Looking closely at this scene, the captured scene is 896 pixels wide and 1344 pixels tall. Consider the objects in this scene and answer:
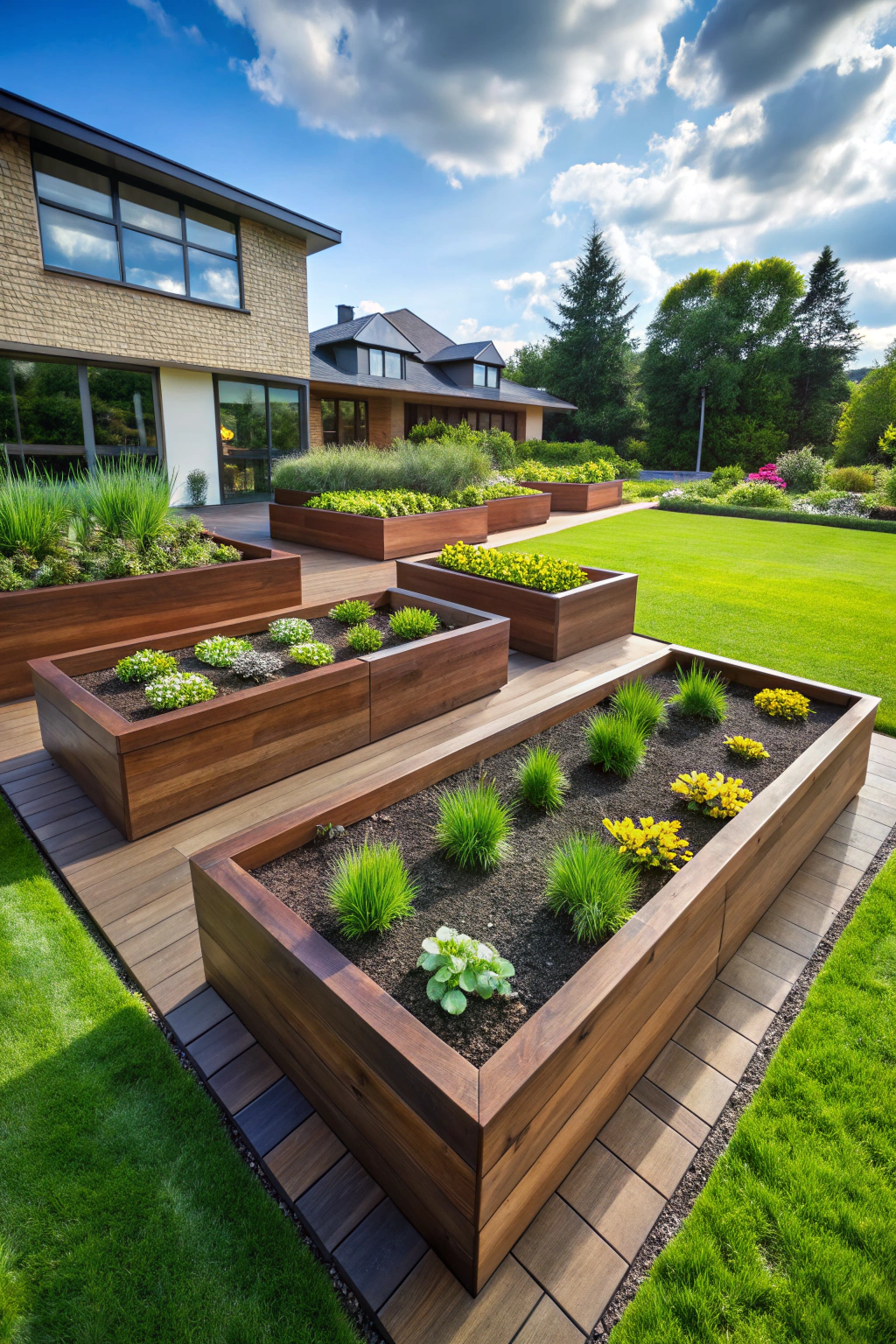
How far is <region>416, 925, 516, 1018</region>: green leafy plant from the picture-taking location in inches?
64.6

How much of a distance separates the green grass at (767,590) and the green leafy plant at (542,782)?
3090 mm

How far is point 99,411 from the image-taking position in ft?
35.2

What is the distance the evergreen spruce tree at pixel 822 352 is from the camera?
29.5 meters

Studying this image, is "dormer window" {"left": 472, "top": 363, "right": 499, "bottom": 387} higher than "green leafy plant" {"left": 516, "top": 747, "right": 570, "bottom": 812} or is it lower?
higher

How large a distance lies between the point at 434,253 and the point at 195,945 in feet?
64.3

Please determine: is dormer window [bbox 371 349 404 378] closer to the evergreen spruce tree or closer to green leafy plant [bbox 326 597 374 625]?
green leafy plant [bbox 326 597 374 625]

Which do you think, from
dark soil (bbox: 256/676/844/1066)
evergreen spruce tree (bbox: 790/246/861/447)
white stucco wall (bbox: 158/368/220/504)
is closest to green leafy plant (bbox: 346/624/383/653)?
dark soil (bbox: 256/676/844/1066)

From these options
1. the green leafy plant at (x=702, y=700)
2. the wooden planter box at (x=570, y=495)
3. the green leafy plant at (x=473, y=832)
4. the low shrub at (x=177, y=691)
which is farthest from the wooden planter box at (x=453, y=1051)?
the wooden planter box at (x=570, y=495)

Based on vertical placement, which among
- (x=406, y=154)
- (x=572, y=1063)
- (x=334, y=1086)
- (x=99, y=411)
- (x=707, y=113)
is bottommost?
(x=334, y=1086)

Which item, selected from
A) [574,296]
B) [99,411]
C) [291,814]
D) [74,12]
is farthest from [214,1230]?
[574,296]

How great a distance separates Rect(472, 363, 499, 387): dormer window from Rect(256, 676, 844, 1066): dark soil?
21390 millimetres

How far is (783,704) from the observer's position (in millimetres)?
3469

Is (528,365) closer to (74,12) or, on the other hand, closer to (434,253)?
(434,253)

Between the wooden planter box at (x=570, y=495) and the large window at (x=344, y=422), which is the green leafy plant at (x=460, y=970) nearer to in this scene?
Result: the wooden planter box at (x=570, y=495)
